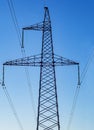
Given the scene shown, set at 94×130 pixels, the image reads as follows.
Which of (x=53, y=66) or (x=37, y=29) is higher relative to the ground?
(x=37, y=29)

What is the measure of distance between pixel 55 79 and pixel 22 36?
6.17 metres

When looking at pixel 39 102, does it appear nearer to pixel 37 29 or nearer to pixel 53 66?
pixel 53 66

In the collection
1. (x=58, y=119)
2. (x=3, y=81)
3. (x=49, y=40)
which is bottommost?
(x=58, y=119)

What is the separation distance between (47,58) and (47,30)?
3.08 m

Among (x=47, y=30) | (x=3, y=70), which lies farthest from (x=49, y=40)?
(x=3, y=70)

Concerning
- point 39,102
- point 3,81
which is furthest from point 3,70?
point 39,102

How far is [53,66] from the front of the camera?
167 ft

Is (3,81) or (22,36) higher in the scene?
(22,36)

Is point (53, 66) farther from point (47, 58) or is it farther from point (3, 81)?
point (3, 81)

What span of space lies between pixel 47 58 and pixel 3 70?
13.9 feet

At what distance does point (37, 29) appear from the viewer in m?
52.4

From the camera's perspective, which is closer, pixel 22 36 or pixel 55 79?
pixel 55 79

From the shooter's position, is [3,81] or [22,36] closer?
[3,81]

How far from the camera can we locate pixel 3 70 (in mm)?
51312
